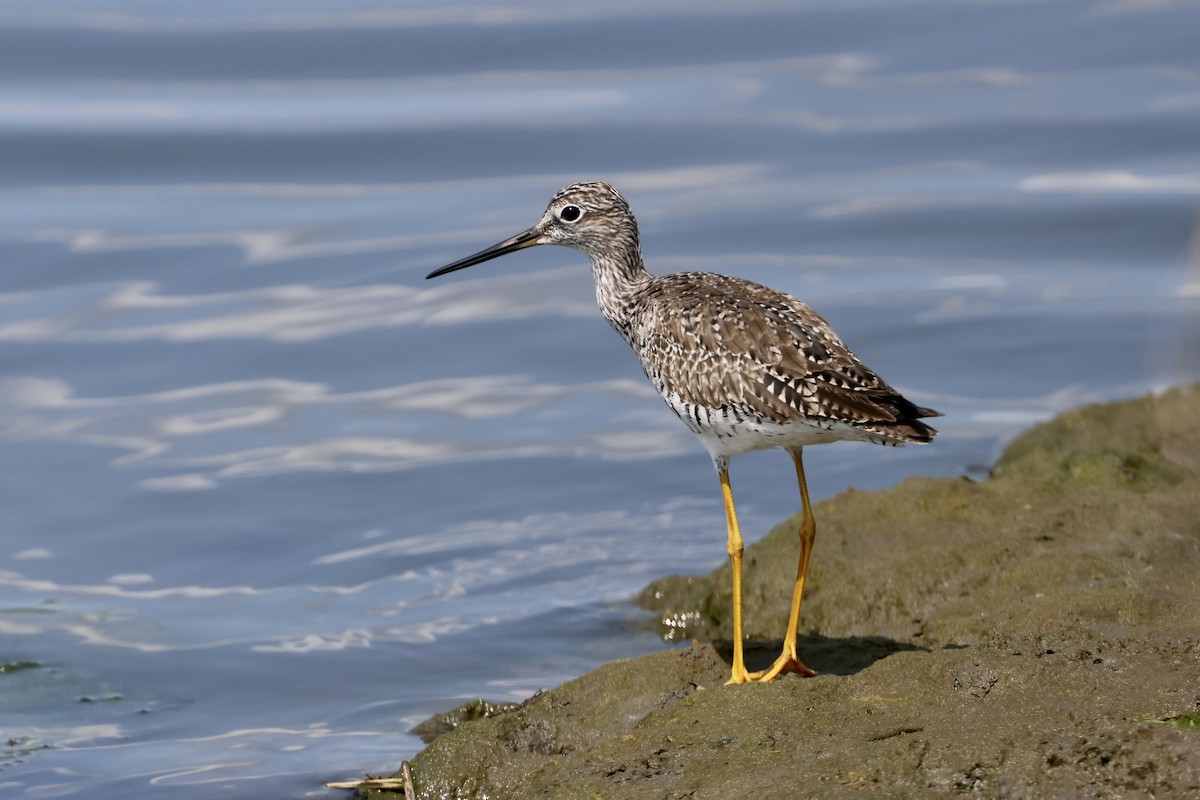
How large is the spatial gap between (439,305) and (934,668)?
9.02 m

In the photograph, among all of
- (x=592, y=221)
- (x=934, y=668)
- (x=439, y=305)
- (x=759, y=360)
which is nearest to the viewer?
(x=934, y=668)

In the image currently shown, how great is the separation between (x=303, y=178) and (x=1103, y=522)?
1008 centimetres

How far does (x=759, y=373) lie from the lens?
23.4 ft

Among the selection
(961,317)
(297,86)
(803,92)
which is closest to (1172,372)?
(961,317)

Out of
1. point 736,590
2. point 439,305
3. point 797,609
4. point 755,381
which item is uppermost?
point 439,305

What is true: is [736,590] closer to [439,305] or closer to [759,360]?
[759,360]

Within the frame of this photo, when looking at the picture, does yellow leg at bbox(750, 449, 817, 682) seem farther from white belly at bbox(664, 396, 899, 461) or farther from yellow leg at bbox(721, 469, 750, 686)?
white belly at bbox(664, 396, 899, 461)

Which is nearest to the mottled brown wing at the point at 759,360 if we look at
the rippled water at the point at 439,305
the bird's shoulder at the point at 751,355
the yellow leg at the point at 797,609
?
the bird's shoulder at the point at 751,355

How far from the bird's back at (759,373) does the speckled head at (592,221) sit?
105cm

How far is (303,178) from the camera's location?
52.6 feet

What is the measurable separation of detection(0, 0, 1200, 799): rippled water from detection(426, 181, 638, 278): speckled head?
2.20 m

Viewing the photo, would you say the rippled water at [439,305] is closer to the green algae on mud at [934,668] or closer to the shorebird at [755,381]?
the green algae on mud at [934,668]

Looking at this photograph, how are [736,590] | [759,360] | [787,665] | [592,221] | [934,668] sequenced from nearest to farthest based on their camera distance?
[934,668]
[787,665]
[759,360]
[736,590]
[592,221]

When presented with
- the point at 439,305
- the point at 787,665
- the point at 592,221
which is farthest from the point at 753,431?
the point at 439,305
